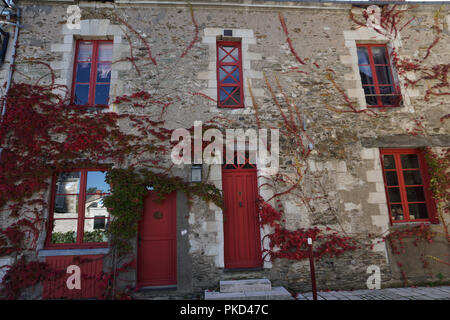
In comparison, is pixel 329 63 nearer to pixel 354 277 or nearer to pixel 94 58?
pixel 354 277

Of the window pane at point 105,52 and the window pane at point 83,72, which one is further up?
the window pane at point 105,52

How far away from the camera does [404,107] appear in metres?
4.46

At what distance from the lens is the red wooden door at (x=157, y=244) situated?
12.2ft

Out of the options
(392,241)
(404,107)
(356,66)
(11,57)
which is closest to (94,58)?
(11,57)

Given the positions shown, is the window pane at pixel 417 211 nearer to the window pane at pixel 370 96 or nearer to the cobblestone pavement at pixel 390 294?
the cobblestone pavement at pixel 390 294

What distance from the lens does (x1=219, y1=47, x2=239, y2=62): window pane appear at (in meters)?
4.56

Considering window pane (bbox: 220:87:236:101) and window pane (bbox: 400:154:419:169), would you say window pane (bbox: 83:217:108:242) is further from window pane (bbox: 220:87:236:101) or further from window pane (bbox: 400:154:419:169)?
window pane (bbox: 400:154:419:169)

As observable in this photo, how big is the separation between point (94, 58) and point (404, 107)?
5816 millimetres

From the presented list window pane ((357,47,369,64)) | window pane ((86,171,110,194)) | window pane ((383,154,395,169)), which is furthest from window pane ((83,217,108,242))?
window pane ((357,47,369,64))

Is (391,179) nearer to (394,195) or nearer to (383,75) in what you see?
(394,195)

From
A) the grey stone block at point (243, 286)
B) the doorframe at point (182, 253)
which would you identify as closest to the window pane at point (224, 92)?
the doorframe at point (182, 253)

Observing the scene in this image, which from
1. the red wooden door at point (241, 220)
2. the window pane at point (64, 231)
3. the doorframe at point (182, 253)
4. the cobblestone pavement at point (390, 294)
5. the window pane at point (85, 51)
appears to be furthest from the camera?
the window pane at point (85, 51)

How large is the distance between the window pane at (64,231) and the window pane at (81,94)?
2.03 meters

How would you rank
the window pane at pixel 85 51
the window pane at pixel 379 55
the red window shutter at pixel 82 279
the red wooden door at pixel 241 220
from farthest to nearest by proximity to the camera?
the window pane at pixel 379 55 → the window pane at pixel 85 51 → the red wooden door at pixel 241 220 → the red window shutter at pixel 82 279
